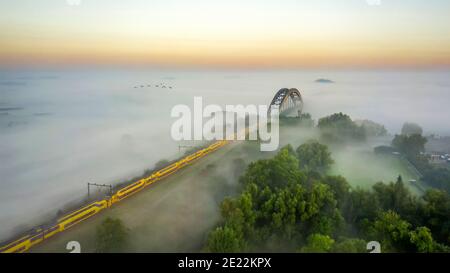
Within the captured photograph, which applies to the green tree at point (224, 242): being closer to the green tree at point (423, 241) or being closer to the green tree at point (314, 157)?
the green tree at point (423, 241)

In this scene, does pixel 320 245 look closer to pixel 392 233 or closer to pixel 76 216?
pixel 392 233

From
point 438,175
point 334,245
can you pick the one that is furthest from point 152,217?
point 438,175

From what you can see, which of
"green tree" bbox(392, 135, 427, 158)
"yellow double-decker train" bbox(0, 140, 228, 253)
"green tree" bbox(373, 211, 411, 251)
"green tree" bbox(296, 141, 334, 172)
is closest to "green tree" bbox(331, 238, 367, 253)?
"green tree" bbox(373, 211, 411, 251)

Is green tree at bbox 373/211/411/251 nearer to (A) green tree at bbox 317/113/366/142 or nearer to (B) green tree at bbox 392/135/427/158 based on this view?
(B) green tree at bbox 392/135/427/158

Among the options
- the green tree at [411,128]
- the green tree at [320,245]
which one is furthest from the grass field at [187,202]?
the green tree at [411,128]

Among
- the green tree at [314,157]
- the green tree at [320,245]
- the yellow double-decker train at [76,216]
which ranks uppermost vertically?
the green tree at [314,157]

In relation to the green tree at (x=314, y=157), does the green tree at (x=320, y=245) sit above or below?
below
